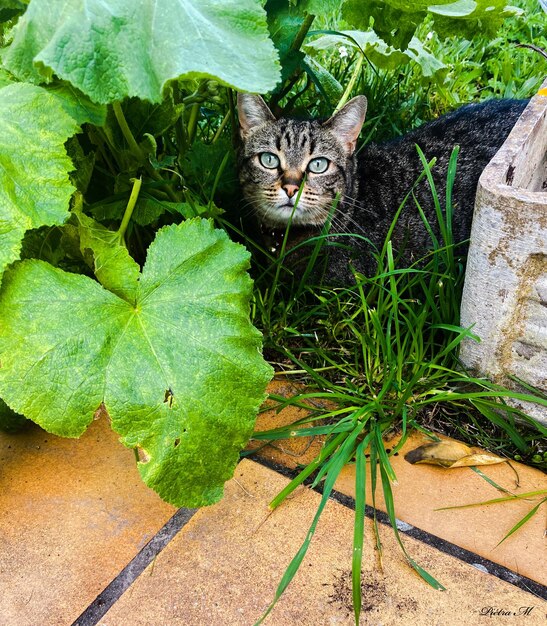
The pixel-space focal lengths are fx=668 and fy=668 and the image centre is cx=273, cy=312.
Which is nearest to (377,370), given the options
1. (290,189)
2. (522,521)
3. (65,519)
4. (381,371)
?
(381,371)

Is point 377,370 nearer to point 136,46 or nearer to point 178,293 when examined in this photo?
point 178,293

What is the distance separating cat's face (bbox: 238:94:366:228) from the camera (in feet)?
6.67

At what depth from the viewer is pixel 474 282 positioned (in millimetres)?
1578

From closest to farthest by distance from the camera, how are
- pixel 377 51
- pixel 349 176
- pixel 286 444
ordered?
1. pixel 286 444
2. pixel 349 176
3. pixel 377 51

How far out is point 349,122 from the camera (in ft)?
6.82

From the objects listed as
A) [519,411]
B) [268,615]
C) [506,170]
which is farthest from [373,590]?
[506,170]

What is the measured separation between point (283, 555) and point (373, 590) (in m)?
0.19

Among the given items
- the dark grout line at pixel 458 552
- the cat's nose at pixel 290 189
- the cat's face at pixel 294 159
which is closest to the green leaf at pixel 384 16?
the cat's face at pixel 294 159

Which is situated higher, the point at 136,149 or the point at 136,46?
the point at 136,46

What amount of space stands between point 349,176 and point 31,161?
114 cm

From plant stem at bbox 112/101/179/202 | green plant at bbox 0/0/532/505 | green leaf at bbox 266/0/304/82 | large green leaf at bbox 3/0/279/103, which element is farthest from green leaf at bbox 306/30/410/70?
large green leaf at bbox 3/0/279/103

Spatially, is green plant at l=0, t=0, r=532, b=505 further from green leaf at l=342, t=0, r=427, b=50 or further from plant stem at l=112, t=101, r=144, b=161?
→ green leaf at l=342, t=0, r=427, b=50

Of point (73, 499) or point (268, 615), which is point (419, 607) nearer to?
point (268, 615)

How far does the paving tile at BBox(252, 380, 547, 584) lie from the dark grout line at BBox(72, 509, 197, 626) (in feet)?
0.88
